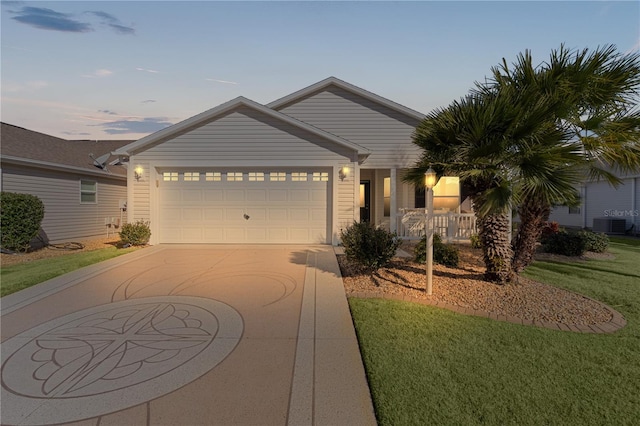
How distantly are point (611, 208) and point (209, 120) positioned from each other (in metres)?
22.2

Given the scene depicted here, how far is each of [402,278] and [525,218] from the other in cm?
315

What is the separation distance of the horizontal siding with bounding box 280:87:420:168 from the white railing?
2.13 metres

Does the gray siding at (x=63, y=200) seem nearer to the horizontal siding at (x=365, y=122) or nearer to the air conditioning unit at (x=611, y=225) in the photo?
the horizontal siding at (x=365, y=122)

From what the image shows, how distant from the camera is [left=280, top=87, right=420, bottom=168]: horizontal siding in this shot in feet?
40.7

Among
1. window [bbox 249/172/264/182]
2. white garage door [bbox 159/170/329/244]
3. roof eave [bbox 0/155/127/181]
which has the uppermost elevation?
roof eave [bbox 0/155/127/181]

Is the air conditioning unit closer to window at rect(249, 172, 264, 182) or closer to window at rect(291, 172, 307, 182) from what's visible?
window at rect(291, 172, 307, 182)

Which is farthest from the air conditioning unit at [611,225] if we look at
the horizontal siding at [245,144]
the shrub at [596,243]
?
the horizontal siding at [245,144]

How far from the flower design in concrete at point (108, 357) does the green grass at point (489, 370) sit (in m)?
1.88

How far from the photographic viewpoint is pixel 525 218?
22.6 ft

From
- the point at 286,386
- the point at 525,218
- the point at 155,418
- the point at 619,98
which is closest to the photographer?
the point at 155,418

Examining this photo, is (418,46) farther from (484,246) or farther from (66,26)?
(66,26)

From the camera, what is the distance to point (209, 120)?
10.4 m

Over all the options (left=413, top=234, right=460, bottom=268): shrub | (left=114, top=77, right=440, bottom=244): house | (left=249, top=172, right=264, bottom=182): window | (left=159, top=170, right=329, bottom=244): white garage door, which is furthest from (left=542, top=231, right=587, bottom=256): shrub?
(left=249, top=172, right=264, bottom=182): window

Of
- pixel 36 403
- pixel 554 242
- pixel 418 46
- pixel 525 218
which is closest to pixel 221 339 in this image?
pixel 36 403
